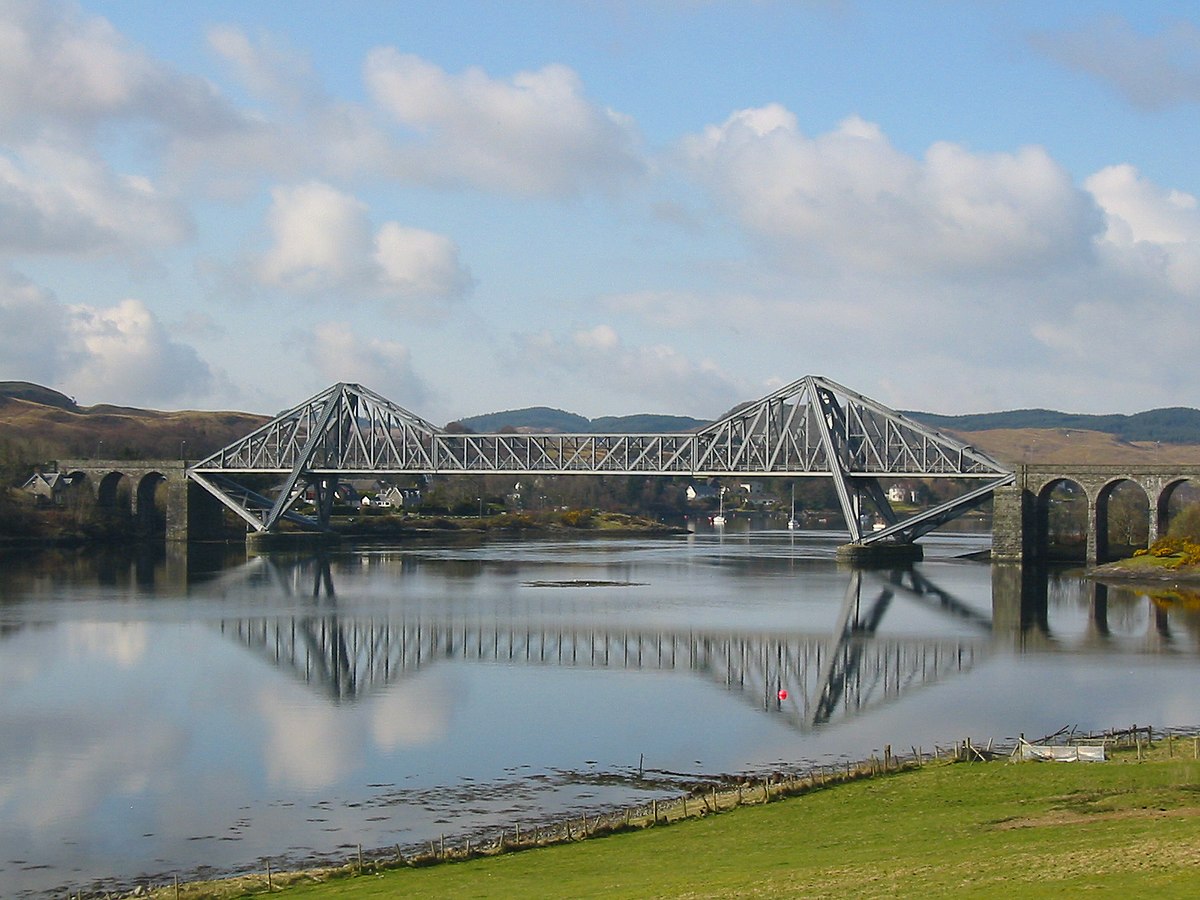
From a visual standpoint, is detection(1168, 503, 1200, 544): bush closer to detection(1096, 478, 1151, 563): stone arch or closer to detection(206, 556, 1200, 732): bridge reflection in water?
detection(1096, 478, 1151, 563): stone arch

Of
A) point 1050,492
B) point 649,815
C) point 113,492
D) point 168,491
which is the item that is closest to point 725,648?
point 649,815

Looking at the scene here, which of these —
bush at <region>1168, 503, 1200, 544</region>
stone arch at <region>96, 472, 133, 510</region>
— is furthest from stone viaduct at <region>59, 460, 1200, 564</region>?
stone arch at <region>96, 472, 133, 510</region>

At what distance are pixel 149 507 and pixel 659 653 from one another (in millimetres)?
99300

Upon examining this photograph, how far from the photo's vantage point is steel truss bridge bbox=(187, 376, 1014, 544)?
119 metres

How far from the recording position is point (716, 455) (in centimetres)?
13700

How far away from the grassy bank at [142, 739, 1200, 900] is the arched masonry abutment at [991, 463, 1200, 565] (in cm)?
7784

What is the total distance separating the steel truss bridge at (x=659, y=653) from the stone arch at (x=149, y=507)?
75977mm

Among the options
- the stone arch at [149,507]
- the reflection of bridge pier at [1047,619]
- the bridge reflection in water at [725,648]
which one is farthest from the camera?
the stone arch at [149,507]

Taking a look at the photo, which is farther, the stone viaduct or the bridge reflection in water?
the stone viaduct

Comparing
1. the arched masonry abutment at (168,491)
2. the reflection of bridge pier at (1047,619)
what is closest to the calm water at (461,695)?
the reflection of bridge pier at (1047,619)

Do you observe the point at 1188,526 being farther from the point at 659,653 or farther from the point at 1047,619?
the point at 659,653

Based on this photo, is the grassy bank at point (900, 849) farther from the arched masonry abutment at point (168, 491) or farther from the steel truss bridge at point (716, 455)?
the arched masonry abutment at point (168, 491)

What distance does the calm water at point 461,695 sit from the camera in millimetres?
30812

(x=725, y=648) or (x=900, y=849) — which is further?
(x=725, y=648)
